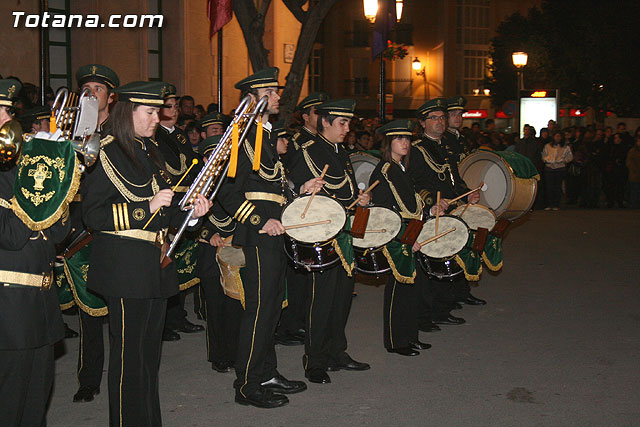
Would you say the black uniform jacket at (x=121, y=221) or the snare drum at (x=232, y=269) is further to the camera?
the snare drum at (x=232, y=269)

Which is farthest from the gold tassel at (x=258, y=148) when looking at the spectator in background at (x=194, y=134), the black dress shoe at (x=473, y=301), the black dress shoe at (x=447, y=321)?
the black dress shoe at (x=473, y=301)

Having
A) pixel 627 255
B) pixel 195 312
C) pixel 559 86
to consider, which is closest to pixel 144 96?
pixel 195 312

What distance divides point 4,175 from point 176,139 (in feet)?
12.0

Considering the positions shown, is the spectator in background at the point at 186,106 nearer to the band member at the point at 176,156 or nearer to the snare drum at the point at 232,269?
the band member at the point at 176,156

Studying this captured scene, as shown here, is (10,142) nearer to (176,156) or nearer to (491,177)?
(176,156)

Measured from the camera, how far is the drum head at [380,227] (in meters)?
6.57

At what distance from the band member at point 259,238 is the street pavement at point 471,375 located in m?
0.24

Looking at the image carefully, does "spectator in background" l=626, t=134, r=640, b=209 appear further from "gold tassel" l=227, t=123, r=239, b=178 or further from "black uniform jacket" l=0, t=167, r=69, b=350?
"black uniform jacket" l=0, t=167, r=69, b=350

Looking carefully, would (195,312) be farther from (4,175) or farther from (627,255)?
(627,255)

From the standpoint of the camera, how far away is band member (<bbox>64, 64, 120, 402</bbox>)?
5516 mm

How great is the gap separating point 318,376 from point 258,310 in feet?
3.02

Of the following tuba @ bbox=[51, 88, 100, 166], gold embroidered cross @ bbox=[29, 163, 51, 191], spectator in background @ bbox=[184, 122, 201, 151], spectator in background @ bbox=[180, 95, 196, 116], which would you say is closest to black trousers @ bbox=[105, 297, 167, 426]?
tuba @ bbox=[51, 88, 100, 166]

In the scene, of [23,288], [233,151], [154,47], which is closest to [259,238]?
[233,151]

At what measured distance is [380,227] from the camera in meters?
6.57
